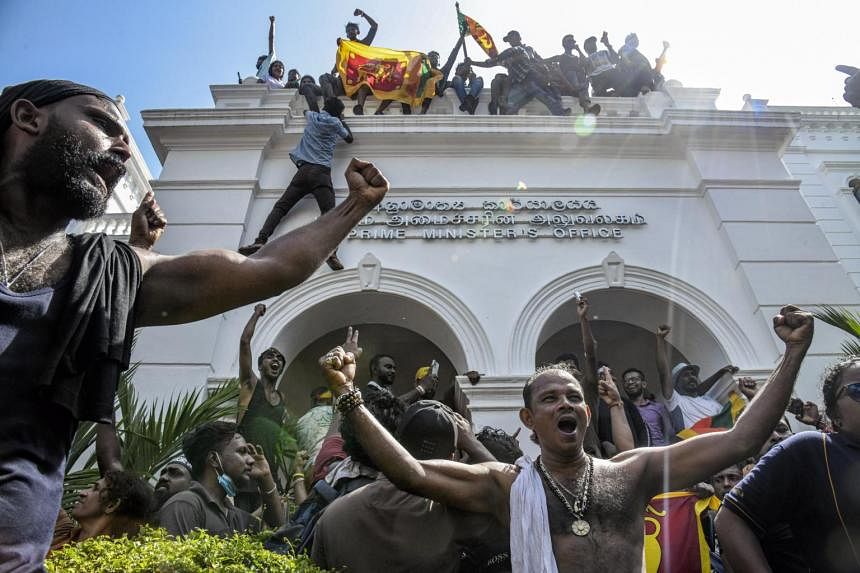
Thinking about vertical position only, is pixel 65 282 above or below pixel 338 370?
below

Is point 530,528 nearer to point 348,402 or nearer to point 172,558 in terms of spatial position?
point 348,402

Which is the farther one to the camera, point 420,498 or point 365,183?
point 420,498

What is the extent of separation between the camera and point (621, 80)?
418 inches

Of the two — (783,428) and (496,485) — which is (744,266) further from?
(496,485)

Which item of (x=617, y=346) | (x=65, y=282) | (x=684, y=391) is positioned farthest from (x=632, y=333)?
(x=65, y=282)

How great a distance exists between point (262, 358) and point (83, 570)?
4.10 meters

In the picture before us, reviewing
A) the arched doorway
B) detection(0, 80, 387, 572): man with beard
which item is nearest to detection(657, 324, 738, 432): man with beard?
the arched doorway

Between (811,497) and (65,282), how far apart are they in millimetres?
2699

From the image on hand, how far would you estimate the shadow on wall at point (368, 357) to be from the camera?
8.64 meters

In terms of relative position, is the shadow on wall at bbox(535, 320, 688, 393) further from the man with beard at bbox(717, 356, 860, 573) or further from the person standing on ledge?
the man with beard at bbox(717, 356, 860, 573)

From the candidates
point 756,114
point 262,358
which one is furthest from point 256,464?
point 756,114

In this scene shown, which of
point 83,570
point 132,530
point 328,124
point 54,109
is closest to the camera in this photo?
point 54,109

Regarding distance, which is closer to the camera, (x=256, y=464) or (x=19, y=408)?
(x=19, y=408)

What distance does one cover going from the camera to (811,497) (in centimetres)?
230
